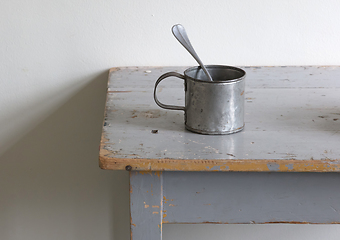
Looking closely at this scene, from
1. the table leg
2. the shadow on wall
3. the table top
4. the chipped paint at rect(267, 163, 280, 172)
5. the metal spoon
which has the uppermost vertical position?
the metal spoon

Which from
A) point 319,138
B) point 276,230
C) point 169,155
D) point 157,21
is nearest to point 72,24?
point 157,21

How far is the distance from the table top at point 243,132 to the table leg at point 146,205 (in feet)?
0.08

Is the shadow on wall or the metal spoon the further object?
the shadow on wall

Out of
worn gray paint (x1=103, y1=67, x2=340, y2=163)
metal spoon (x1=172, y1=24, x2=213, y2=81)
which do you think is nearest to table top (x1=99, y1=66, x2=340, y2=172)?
worn gray paint (x1=103, y1=67, x2=340, y2=163)

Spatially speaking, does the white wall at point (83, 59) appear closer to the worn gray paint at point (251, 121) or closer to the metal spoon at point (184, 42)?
the worn gray paint at point (251, 121)

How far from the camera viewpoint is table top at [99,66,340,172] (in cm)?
55

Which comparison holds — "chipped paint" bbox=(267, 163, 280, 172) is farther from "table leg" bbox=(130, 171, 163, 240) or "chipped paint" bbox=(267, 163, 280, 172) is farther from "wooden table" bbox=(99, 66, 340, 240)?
"table leg" bbox=(130, 171, 163, 240)

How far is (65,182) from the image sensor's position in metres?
1.20

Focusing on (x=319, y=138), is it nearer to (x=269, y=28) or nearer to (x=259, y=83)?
(x=259, y=83)

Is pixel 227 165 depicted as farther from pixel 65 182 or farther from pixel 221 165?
pixel 65 182

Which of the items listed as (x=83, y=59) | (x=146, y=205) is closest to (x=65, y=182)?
(x=83, y=59)

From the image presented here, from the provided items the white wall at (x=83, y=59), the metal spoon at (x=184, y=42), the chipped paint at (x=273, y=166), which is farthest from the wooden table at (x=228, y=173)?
the white wall at (x=83, y=59)

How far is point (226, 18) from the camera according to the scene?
3.54ft

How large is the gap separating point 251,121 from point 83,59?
59cm
